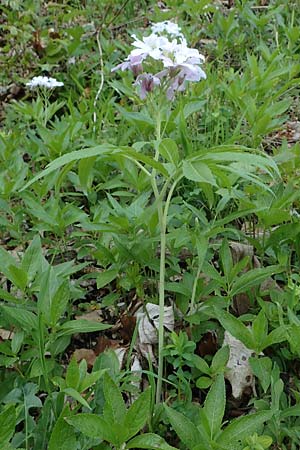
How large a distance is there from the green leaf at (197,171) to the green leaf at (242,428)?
Answer: 550 mm

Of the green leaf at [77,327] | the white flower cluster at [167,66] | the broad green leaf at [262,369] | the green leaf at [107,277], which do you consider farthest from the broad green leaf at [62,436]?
the white flower cluster at [167,66]

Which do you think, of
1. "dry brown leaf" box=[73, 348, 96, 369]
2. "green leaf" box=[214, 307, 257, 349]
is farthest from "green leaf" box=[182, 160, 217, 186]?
"dry brown leaf" box=[73, 348, 96, 369]

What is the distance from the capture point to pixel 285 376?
6.07 ft

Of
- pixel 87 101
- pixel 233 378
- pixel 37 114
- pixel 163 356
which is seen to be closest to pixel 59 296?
pixel 163 356

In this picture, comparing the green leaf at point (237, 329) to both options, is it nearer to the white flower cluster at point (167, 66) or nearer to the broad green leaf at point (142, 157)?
the broad green leaf at point (142, 157)

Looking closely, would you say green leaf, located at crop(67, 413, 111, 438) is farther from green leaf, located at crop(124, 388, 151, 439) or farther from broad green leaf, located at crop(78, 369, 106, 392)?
broad green leaf, located at crop(78, 369, 106, 392)

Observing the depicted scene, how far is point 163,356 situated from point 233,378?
0.22 m

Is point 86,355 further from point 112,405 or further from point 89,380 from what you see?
point 112,405

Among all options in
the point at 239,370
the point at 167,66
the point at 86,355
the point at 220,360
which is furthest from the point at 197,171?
the point at 86,355

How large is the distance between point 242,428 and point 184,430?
0.45 feet

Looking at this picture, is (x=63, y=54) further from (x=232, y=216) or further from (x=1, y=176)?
(x=232, y=216)

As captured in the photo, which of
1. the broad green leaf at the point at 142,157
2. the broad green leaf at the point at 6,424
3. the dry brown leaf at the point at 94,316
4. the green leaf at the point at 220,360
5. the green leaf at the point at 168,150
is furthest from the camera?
the dry brown leaf at the point at 94,316

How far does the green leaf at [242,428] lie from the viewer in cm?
141

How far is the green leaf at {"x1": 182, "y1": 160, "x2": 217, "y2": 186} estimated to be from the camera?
4.75ft
